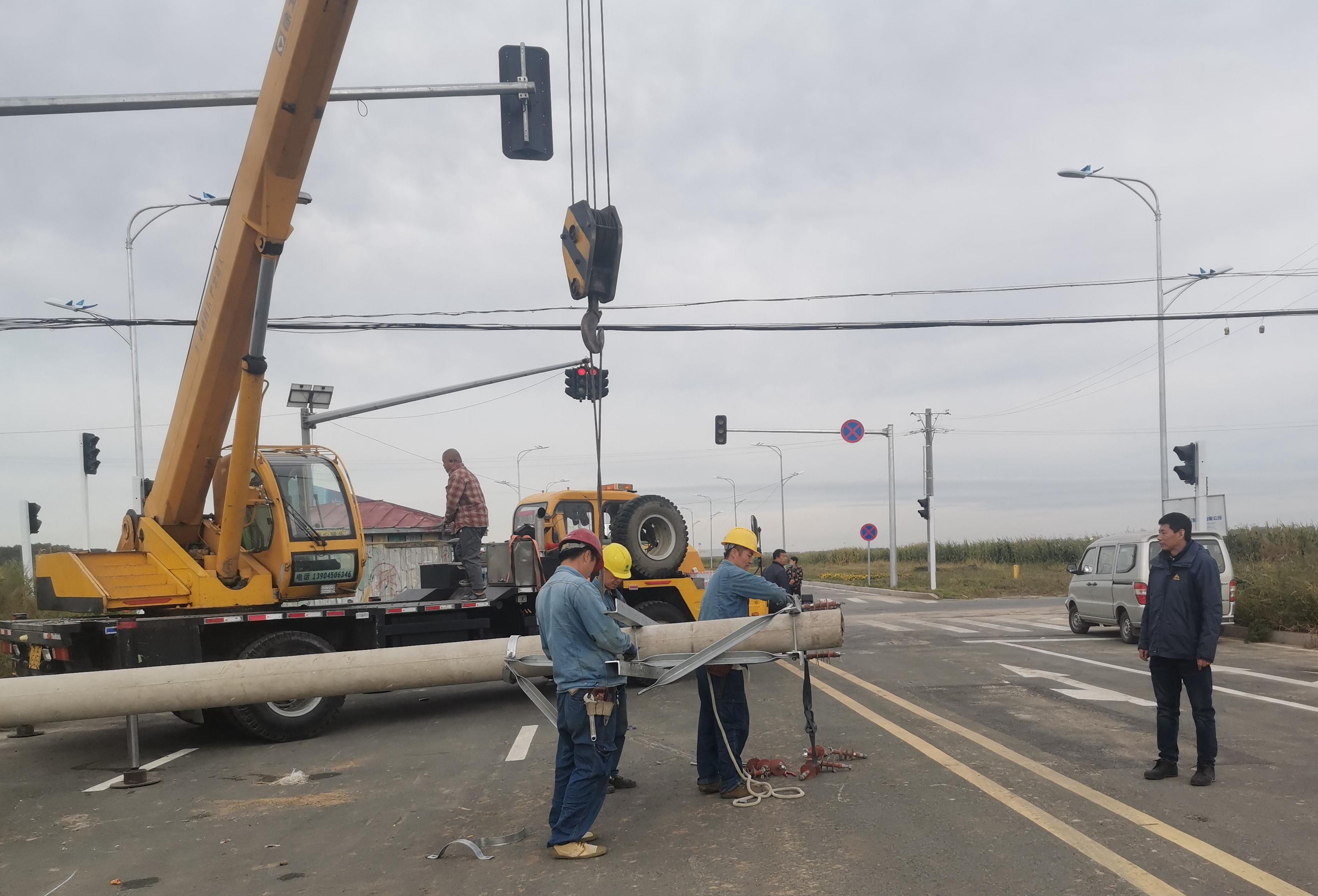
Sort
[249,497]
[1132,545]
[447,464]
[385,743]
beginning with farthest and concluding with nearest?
[1132,545] → [447,464] → [249,497] → [385,743]

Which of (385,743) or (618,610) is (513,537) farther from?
(618,610)

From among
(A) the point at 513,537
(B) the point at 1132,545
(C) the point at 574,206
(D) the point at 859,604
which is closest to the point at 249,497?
(A) the point at 513,537

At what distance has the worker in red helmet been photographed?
5.67 metres

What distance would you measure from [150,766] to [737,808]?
225 inches

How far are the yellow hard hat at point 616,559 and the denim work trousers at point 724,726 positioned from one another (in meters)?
4.25

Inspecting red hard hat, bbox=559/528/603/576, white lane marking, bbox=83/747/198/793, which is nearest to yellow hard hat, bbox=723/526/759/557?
red hard hat, bbox=559/528/603/576

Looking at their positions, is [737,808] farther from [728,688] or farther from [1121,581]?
[1121,581]

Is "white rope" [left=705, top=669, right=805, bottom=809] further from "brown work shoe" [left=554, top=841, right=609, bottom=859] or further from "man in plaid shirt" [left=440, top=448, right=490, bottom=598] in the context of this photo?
"man in plaid shirt" [left=440, top=448, right=490, bottom=598]

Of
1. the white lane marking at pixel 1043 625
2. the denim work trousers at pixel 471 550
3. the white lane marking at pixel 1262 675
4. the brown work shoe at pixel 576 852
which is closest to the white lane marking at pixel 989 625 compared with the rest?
the white lane marking at pixel 1043 625

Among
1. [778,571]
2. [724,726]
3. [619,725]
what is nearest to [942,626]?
[778,571]

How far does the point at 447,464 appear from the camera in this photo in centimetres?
1280

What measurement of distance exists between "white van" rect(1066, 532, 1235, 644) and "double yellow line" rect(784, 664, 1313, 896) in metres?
8.41

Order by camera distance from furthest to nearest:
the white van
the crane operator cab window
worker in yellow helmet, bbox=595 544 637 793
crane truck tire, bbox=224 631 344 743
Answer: the white van, the crane operator cab window, crane truck tire, bbox=224 631 344 743, worker in yellow helmet, bbox=595 544 637 793

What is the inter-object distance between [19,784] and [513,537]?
610 cm
